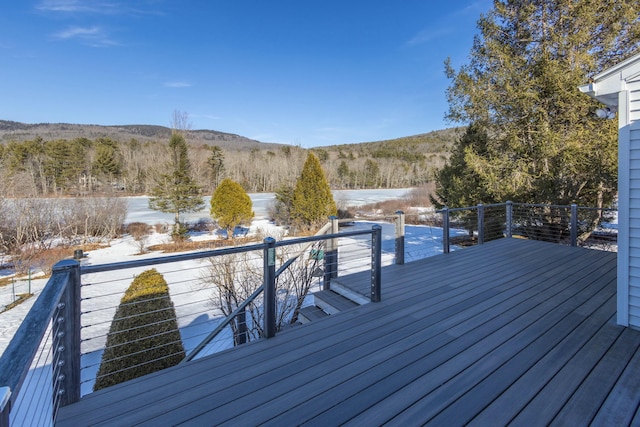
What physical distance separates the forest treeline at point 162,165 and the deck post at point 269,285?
11552 mm

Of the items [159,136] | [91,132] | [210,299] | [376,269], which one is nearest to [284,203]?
[210,299]

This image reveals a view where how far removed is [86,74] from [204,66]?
29.9 ft

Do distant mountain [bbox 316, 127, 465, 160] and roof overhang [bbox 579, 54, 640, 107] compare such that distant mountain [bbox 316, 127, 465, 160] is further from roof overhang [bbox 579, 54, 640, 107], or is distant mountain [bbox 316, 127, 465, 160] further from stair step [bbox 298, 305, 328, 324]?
stair step [bbox 298, 305, 328, 324]

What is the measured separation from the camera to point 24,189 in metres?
13.0

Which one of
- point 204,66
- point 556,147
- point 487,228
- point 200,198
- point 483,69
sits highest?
point 204,66

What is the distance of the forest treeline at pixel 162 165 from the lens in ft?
58.9

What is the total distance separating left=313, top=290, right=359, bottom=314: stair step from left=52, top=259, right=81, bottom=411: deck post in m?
2.31

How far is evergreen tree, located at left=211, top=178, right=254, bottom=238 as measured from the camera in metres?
15.9

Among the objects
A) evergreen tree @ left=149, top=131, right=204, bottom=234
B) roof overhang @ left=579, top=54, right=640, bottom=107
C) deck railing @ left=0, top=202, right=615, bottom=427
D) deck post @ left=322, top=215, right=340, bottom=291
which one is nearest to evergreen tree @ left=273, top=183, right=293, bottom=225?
evergreen tree @ left=149, top=131, right=204, bottom=234

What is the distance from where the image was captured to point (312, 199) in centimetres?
1648

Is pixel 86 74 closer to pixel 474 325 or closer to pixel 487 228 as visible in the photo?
pixel 487 228

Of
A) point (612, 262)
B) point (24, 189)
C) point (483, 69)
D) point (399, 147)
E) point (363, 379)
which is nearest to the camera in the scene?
point (363, 379)

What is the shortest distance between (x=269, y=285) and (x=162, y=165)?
17.6m

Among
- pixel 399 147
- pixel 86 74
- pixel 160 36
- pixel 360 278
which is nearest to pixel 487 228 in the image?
pixel 360 278
